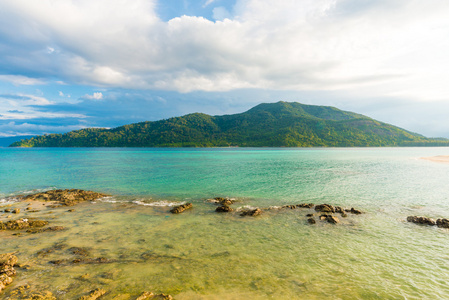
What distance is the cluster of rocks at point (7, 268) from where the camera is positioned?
11.3 meters

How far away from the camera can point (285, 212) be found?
965 inches

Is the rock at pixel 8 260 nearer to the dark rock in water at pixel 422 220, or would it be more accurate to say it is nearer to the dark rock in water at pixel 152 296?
the dark rock in water at pixel 152 296

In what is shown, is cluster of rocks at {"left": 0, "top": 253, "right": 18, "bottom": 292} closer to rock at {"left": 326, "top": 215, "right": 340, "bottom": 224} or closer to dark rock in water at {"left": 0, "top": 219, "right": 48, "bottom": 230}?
dark rock in water at {"left": 0, "top": 219, "right": 48, "bottom": 230}

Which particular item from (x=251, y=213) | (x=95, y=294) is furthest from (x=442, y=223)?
(x=95, y=294)

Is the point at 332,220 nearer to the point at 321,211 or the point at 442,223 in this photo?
the point at 321,211

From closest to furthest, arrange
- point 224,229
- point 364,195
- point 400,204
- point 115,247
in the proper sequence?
point 115,247, point 224,229, point 400,204, point 364,195

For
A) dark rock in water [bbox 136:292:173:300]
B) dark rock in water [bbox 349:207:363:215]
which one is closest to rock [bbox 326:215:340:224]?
dark rock in water [bbox 349:207:363:215]

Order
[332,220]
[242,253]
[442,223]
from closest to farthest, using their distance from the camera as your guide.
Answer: [242,253]
[442,223]
[332,220]

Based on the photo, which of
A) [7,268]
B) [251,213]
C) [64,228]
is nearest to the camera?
[7,268]

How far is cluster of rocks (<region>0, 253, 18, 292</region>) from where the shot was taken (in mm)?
11336

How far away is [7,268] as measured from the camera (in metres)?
12.4

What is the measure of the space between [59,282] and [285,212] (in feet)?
68.5

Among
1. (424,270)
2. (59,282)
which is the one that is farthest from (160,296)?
(424,270)

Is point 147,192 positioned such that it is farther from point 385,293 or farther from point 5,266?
point 385,293
